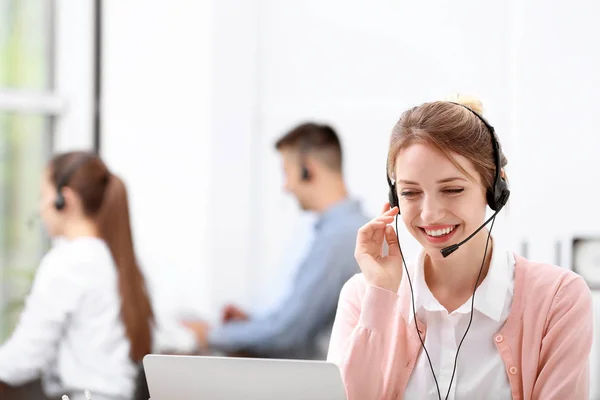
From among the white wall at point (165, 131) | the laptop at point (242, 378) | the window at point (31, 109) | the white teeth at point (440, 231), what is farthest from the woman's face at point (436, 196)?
the window at point (31, 109)

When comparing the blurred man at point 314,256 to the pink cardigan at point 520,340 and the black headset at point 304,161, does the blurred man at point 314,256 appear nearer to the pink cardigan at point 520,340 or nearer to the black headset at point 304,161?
the black headset at point 304,161

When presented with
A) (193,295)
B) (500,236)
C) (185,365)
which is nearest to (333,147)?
(500,236)

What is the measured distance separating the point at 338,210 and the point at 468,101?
1.41 meters

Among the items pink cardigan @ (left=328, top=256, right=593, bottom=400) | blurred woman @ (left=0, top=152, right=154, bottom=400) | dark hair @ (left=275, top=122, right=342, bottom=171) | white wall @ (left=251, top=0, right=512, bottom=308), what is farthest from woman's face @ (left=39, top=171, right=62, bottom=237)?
pink cardigan @ (left=328, top=256, right=593, bottom=400)

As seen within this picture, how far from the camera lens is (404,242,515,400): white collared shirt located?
169cm

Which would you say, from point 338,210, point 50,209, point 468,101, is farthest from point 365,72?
point 468,101

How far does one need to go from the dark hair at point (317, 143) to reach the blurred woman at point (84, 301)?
0.72 m

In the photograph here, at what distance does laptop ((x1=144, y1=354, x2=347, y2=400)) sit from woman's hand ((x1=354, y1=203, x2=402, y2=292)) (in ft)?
1.24

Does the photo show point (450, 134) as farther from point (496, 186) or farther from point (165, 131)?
point (165, 131)

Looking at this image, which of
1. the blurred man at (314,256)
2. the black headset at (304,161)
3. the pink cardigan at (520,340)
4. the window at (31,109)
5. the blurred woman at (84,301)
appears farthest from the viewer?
the window at (31,109)

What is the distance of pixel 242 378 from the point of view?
4.65 feet

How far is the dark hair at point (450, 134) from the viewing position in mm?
1658

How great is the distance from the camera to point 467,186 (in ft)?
5.48

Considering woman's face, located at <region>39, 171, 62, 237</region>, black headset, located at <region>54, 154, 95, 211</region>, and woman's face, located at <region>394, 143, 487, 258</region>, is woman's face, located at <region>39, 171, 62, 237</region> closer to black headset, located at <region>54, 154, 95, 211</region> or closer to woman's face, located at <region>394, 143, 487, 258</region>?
black headset, located at <region>54, 154, 95, 211</region>
